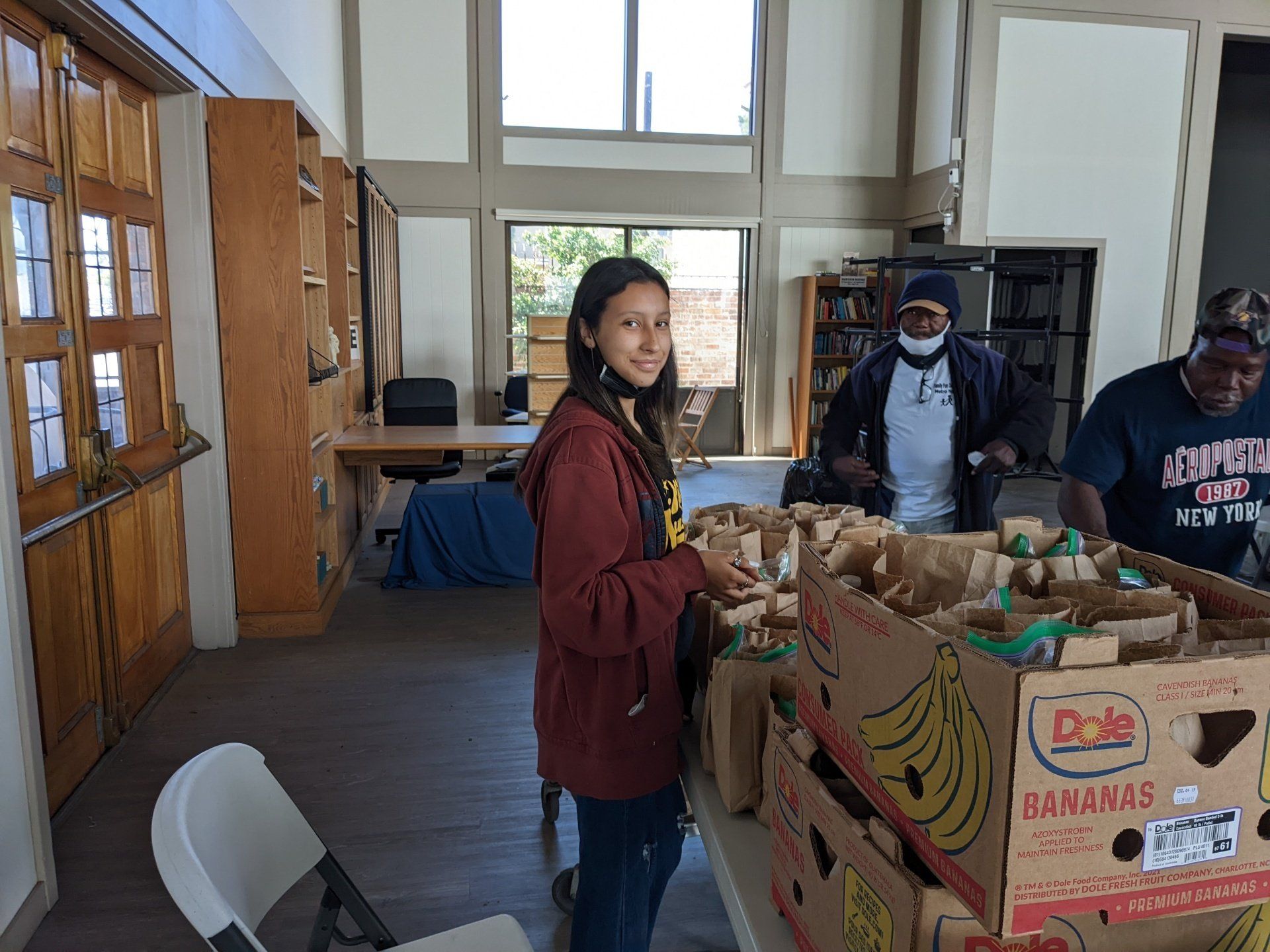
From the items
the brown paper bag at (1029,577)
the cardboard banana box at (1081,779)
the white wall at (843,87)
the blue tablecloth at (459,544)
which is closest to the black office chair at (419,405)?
the blue tablecloth at (459,544)

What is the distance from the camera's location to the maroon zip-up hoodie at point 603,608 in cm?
126

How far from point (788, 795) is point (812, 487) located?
9.13 ft

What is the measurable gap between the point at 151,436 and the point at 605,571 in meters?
Answer: 2.85

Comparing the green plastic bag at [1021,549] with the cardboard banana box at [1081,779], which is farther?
the green plastic bag at [1021,549]

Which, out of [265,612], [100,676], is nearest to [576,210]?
[265,612]

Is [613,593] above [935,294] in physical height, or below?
below

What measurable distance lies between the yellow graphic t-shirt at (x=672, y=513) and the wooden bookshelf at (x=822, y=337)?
316 inches

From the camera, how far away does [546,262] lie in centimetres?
947

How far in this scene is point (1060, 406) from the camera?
30.5ft

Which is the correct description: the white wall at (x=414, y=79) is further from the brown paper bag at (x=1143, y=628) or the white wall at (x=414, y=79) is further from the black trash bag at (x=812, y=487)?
the brown paper bag at (x=1143, y=628)

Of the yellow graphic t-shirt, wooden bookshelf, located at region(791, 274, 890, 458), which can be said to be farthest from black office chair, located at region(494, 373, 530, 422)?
the yellow graphic t-shirt

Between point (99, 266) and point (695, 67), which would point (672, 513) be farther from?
point (695, 67)

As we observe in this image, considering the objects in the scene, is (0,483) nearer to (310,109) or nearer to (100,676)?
(100,676)

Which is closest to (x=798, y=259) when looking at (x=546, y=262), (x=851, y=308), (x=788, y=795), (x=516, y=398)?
(x=851, y=308)
